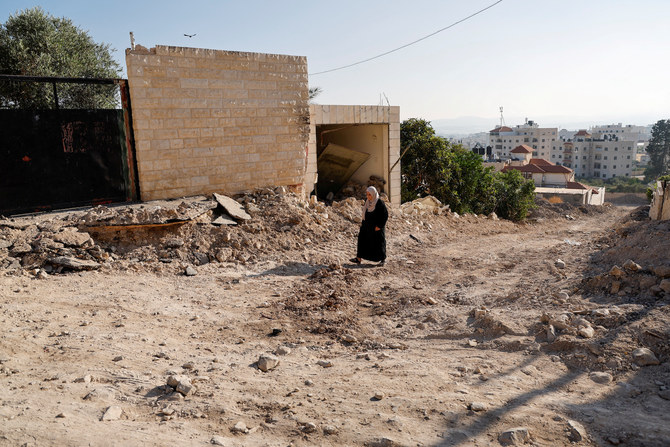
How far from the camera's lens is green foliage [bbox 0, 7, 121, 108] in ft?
45.5

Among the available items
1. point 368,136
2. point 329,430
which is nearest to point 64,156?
point 329,430

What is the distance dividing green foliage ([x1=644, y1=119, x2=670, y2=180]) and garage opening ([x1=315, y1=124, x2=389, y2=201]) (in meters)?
60.5

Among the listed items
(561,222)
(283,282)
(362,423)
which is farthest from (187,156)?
(561,222)

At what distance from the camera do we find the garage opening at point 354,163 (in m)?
12.0

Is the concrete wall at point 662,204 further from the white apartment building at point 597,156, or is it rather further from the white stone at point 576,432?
the white apartment building at point 597,156

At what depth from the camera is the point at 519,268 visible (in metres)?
6.63

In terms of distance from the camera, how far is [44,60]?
14.2 m

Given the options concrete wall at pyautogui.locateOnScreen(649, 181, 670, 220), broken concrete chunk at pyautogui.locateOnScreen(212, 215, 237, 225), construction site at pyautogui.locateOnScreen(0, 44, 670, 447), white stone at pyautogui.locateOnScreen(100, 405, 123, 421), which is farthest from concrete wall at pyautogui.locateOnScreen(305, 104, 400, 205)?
white stone at pyautogui.locateOnScreen(100, 405, 123, 421)

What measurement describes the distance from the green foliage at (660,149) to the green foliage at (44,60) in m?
64.8

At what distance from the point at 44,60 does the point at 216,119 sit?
9.47 m

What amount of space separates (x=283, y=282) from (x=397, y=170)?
22.9ft

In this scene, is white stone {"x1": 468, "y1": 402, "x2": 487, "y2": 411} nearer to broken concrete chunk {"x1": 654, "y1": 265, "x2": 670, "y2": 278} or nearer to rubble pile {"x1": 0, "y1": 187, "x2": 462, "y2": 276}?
broken concrete chunk {"x1": 654, "y1": 265, "x2": 670, "y2": 278}

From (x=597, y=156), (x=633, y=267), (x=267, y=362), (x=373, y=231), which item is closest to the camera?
(x=267, y=362)

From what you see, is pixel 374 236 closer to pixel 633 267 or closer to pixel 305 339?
pixel 305 339
